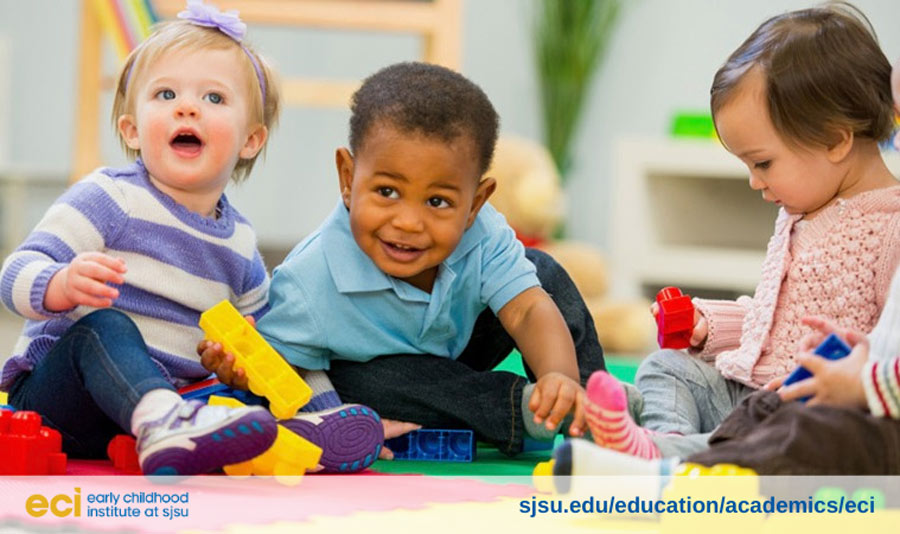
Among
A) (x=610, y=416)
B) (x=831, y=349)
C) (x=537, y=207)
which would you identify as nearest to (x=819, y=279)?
(x=831, y=349)

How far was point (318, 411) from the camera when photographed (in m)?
1.15

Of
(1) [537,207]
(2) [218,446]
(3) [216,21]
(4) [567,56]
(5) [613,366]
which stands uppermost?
(3) [216,21]

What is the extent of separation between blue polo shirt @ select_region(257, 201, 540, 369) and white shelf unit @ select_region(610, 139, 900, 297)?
166 centimetres

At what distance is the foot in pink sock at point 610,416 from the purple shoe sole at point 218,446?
245mm

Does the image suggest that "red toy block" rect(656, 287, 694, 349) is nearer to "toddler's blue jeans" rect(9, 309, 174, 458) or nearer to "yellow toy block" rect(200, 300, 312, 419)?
"yellow toy block" rect(200, 300, 312, 419)

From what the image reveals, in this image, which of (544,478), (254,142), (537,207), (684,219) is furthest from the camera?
(684,219)

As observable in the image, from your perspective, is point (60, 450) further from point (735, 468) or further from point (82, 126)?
point (82, 126)

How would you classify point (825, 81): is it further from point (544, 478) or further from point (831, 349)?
point (544, 478)

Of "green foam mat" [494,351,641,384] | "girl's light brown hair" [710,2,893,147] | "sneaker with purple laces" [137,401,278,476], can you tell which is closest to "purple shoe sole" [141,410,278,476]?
"sneaker with purple laces" [137,401,278,476]

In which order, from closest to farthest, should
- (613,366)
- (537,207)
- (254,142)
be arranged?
(254,142) → (613,366) → (537,207)

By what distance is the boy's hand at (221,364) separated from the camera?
1.10 m

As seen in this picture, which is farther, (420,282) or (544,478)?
(420,282)

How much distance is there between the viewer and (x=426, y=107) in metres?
1.15

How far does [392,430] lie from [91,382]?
1.00 ft
